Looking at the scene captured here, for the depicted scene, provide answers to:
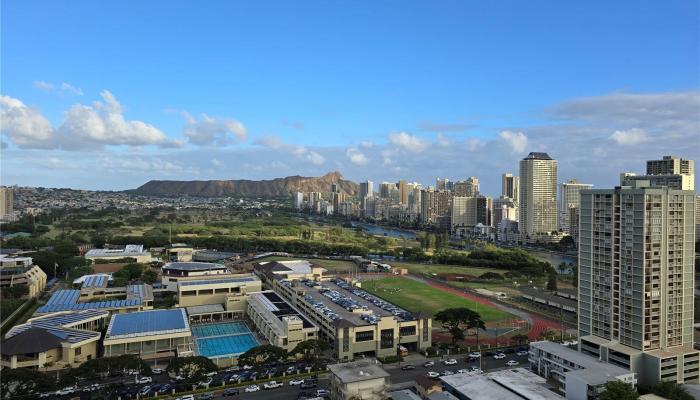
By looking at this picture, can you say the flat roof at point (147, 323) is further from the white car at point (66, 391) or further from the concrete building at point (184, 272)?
the concrete building at point (184, 272)

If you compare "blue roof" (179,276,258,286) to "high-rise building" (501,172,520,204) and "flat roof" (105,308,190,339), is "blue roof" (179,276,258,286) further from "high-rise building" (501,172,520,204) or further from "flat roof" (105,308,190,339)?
"high-rise building" (501,172,520,204)

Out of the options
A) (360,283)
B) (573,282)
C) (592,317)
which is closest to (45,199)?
(360,283)

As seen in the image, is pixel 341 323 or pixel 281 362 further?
pixel 341 323

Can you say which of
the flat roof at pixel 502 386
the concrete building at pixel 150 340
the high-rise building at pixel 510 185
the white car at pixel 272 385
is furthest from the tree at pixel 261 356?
the high-rise building at pixel 510 185

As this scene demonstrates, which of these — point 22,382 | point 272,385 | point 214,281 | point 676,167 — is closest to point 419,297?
point 214,281

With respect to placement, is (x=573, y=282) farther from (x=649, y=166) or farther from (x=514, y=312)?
(x=649, y=166)

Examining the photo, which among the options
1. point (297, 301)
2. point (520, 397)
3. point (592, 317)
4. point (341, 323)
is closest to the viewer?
point (520, 397)

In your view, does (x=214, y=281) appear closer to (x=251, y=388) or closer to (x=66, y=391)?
(x=66, y=391)

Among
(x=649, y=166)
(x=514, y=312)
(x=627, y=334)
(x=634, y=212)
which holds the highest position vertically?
(x=649, y=166)
